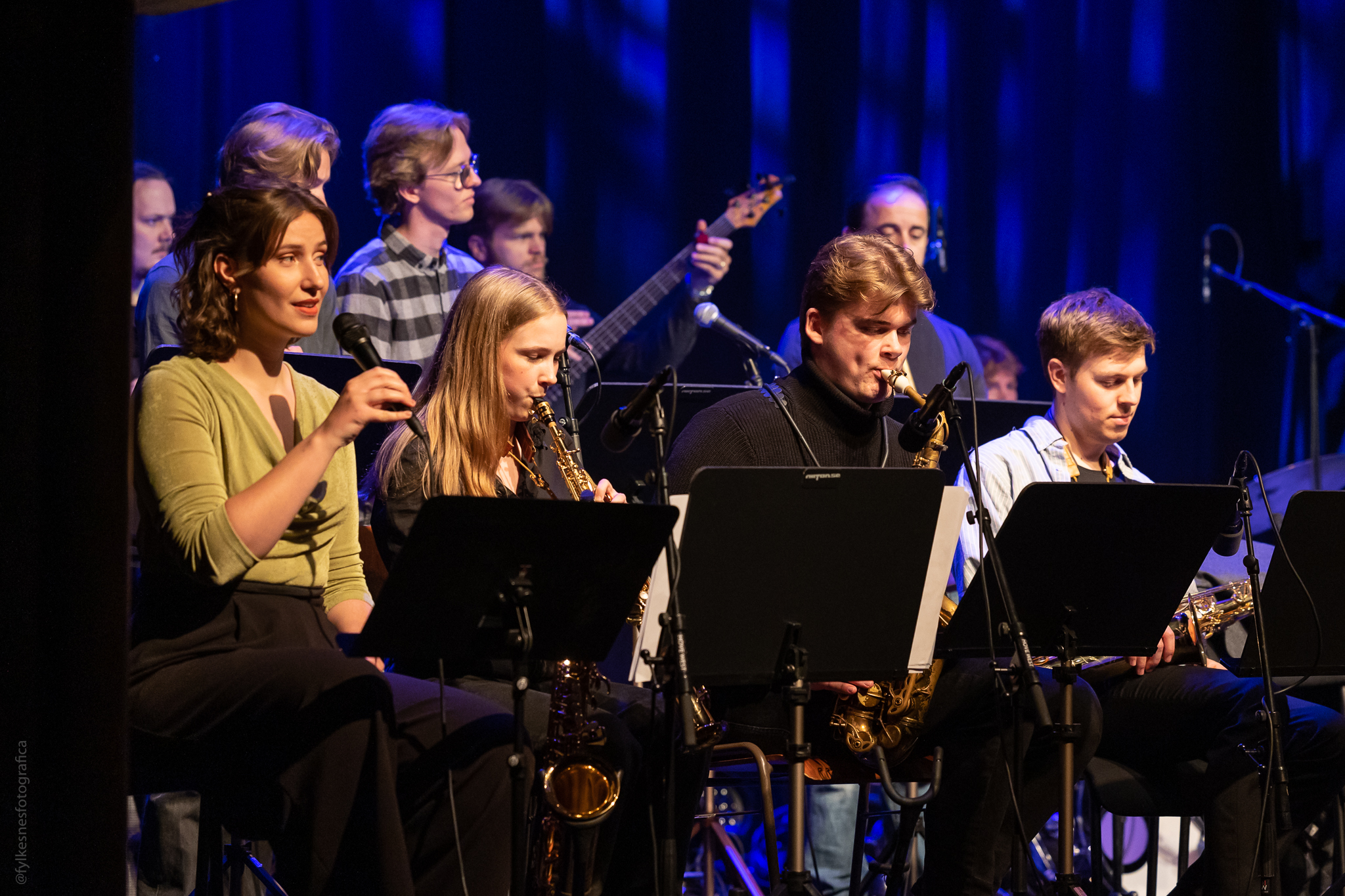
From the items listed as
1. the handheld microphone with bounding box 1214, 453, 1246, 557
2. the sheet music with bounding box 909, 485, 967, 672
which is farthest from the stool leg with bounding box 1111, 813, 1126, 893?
the sheet music with bounding box 909, 485, 967, 672

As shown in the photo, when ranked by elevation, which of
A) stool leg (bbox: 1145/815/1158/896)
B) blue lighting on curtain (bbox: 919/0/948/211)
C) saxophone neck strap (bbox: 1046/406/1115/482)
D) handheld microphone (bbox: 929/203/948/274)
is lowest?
stool leg (bbox: 1145/815/1158/896)

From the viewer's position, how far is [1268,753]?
3.10 m

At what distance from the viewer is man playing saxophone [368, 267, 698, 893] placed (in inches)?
108

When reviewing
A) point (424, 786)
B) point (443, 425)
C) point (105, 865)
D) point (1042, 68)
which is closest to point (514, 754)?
point (424, 786)

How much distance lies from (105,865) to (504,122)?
403 cm

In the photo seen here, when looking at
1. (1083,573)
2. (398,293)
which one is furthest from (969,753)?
(398,293)

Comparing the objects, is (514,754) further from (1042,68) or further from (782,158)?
(1042,68)

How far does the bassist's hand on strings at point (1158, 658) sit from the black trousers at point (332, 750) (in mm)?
1776

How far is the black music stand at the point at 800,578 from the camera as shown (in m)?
2.47

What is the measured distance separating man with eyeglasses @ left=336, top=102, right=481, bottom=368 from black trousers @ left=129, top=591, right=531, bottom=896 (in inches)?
78.0

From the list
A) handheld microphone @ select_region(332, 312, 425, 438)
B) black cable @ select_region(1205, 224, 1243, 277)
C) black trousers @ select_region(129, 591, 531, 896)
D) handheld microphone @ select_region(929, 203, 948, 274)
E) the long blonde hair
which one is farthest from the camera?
black cable @ select_region(1205, 224, 1243, 277)

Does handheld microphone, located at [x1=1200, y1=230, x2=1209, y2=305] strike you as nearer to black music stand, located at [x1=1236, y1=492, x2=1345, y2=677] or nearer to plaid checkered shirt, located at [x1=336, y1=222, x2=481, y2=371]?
black music stand, located at [x1=1236, y1=492, x2=1345, y2=677]

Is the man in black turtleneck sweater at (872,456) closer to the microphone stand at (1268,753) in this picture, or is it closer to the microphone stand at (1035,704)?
the microphone stand at (1035,704)

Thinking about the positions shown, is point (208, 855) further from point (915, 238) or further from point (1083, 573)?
point (915, 238)
